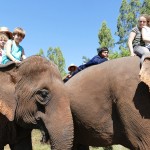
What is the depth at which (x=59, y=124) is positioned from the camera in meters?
3.87

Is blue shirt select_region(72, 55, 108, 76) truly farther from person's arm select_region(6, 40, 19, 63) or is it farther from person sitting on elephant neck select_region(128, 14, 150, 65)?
person's arm select_region(6, 40, 19, 63)

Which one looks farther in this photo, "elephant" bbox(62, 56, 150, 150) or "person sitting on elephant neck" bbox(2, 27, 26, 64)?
"person sitting on elephant neck" bbox(2, 27, 26, 64)

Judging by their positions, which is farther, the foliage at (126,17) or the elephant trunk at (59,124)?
the foliage at (126,17)

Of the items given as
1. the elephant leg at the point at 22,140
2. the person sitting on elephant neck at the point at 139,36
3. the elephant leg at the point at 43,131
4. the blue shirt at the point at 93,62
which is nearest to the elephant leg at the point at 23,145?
the elephant leg at the point at 22,140

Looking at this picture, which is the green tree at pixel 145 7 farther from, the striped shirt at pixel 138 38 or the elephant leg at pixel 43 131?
the elephant leg at pixel 43 131

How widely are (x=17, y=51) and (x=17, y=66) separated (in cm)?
85

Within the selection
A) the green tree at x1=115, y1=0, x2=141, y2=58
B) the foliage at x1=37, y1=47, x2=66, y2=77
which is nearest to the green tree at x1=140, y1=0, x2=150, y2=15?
the green tree at x1=115, y1=0, x2=141, y2=58

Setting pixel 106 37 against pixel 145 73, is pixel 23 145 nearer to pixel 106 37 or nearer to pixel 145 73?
pixel 145 73

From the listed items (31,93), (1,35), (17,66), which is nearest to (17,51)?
(1,35)

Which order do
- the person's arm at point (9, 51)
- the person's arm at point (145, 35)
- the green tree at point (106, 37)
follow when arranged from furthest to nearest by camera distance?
the green tree at point (106, 37), the person's arm at point (9, 51), the person's arm at point (145, 35)

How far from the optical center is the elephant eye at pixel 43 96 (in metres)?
4.10

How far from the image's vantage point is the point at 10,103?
4211 millimetres

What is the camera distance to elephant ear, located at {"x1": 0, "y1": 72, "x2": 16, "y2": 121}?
4156 millimetres

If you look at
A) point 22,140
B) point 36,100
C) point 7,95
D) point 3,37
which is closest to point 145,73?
point 36,100
